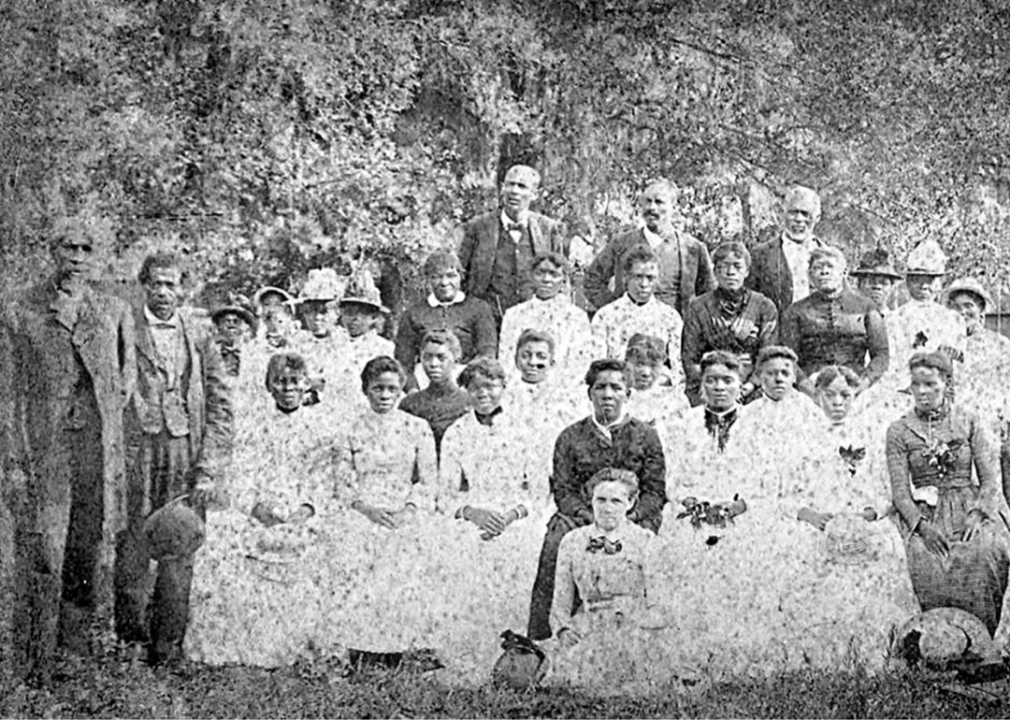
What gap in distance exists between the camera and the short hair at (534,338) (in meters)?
6.31

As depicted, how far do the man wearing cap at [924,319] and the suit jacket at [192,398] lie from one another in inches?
123

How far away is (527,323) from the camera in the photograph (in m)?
6.33

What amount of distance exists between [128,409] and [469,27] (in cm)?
238

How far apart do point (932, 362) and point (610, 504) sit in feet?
5.45

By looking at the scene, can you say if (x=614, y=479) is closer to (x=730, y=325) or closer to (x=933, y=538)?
(x=730, y=325)

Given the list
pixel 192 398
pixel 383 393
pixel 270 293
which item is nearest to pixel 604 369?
pixel 383 393

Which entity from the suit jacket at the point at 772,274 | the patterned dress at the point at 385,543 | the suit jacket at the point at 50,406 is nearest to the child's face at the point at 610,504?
the patterned dress at the point at 385,543

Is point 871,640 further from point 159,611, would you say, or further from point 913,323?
point 159,611

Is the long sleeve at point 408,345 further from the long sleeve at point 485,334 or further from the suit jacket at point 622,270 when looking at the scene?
the suit jacket at point 622,270

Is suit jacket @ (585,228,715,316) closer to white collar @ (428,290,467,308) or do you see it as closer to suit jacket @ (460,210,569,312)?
suit jacket @ (460,210,569,312)

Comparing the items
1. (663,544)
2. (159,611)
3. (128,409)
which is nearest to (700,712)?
(663,544)

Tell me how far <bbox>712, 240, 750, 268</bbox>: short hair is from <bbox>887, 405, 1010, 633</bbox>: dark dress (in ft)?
3.43

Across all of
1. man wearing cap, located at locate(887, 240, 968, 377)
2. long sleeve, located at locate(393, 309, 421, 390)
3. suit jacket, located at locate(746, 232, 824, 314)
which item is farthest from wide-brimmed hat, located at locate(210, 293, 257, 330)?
man wearing cap, located at locate(887, 240, 968, 377)

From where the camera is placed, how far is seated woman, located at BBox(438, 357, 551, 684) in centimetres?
619
